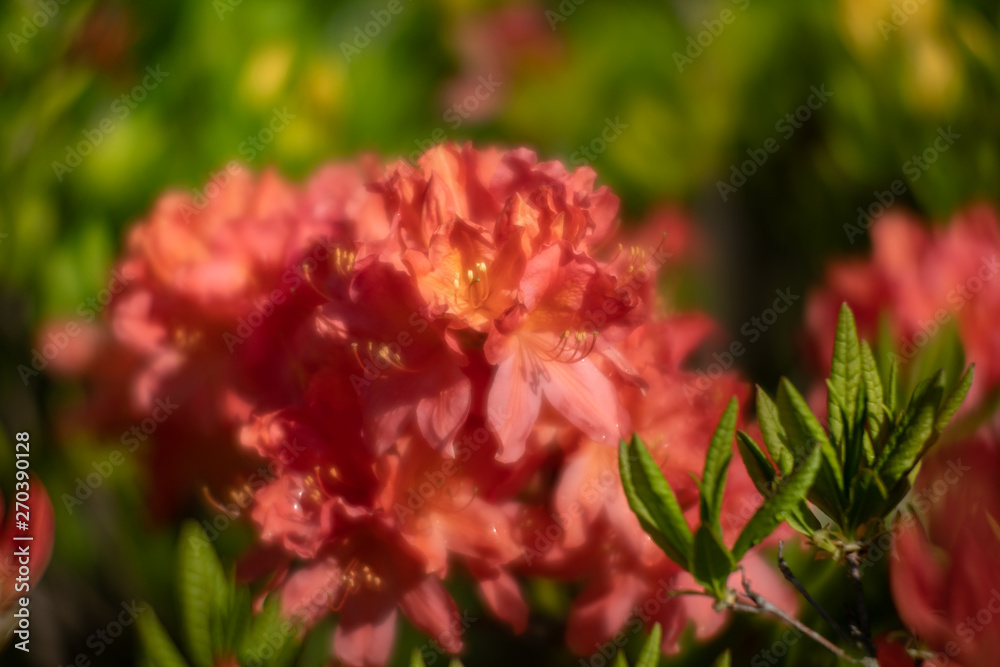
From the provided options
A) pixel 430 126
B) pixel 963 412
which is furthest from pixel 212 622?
pixel 430 126

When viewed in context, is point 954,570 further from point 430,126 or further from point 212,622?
point 430,126

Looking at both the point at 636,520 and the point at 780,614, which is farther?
the point at 636,520

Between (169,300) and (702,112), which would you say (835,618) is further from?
(702,112)

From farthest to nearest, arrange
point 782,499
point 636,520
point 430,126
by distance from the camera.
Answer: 1. point 430,126
2. point 636,520
3. point 782,499

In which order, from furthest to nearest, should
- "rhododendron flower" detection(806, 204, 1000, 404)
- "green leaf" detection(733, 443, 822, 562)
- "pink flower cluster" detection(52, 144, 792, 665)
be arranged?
"rhododendron flower" detection(806, 204, 1000, 404), "pink flower cluster" detection(52, 144, 792, 665), "green leaf" detection(733, 443, 822, 562)

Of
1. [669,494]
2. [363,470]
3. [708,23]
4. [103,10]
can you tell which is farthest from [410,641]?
[708,23]

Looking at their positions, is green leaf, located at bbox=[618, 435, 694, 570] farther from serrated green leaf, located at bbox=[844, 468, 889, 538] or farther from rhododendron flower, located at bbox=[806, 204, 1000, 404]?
rhododendron flower, located at bbox=[806, 204, 1000, 404]

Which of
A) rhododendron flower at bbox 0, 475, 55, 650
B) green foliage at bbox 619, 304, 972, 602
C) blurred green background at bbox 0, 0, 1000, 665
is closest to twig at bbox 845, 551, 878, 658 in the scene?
green foliage at bbox 619, 304, 972, 602
